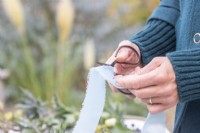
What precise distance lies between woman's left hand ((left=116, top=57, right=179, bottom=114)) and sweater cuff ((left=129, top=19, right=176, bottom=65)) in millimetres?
205

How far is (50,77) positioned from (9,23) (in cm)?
138

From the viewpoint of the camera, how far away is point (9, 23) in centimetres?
446

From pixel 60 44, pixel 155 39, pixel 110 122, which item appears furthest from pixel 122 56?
pixel 60 44

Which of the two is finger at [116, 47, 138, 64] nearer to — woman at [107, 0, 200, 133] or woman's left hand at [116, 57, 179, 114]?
woman at [107, 0, 200, 133]

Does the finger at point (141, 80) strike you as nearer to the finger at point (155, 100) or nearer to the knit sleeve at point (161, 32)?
the finger at point (155, 100)

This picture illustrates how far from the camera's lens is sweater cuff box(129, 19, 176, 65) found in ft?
3.81

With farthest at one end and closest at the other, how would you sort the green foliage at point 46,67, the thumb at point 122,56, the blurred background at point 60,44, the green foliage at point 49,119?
the green foliage at point 46,67
the blurred background at point 60,44
the green foliage at point 49,119
the thumb at point 122,56

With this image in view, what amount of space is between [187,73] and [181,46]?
0.57 feet

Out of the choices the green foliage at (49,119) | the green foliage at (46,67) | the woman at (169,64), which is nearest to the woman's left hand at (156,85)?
the woman at (169,64)

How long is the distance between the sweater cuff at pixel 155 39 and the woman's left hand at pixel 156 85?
0.20 m

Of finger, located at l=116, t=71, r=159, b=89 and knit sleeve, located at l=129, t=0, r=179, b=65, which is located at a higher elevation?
knit sleeve, located at l=129, t=0, r=179, b=65

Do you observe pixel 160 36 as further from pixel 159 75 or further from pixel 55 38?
pixel 55 38

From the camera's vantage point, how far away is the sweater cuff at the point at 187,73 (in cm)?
93

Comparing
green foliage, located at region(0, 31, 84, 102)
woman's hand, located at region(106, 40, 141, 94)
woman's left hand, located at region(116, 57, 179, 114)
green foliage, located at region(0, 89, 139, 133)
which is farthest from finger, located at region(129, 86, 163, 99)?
green foliage, located at region(0, 31, 84, 102)
